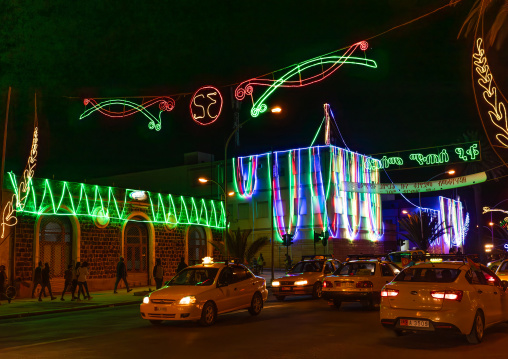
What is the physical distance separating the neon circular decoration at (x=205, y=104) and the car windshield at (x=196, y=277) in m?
12.8

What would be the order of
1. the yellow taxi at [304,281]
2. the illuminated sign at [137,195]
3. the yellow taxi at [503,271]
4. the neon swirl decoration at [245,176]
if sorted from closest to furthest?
the yellow taxi at [503,271]
the yellow taxi at [304,281]
the illuminated sign at [137,195]
the neon swirl decoration at [245,176]

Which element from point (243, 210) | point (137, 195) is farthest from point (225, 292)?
point (243, 210)

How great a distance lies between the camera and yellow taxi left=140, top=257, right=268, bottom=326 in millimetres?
14141

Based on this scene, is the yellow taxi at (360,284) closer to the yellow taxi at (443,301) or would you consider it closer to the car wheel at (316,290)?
the car wheel at (316,290)

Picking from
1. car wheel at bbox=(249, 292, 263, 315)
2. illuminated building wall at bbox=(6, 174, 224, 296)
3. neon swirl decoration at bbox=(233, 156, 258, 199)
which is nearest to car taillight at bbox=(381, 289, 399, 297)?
car wheel at bbox=(249, 292, 263, 315)

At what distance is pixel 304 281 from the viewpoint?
22.3m

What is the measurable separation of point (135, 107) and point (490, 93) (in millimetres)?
18230

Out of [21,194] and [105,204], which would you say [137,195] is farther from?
[21,194]

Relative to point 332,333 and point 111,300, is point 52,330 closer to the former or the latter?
point 332,333

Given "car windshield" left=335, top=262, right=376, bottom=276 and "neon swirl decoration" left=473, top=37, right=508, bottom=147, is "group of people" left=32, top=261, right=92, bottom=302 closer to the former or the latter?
"car windshield" left=335, top=262, right=376, bottom=276

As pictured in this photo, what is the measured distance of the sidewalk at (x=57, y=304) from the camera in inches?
793

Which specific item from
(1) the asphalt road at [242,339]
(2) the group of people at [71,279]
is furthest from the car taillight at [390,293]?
(2) the group of people at [71,279]

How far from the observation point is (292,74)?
→ 83.1 feet

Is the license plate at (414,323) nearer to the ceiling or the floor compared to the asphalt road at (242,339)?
nearer to the ceiling
